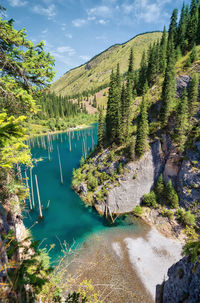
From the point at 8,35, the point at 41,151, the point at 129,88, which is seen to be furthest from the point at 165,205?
the point at 41,151

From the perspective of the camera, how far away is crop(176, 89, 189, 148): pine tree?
2508cm

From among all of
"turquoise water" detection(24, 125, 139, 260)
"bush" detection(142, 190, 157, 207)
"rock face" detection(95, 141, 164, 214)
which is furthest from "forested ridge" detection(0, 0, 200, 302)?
"turquoise water" detection(24, 125, 139, 260)

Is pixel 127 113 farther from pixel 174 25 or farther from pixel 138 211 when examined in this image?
pixel 174 25

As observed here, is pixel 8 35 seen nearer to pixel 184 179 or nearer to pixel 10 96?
pixel 10 96

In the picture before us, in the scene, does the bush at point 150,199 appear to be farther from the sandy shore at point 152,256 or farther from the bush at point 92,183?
the bush at point 92,183

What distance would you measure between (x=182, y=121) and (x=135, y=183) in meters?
15.0

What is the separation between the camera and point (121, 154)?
31.3 meters

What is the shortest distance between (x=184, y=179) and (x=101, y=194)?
1614 centimetres

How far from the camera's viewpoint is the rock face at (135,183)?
91.4ft

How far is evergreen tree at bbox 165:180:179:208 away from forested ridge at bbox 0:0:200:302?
99mm

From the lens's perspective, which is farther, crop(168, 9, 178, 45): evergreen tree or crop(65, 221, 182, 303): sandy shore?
crop(168, 9, 178, 45): evergreen tree

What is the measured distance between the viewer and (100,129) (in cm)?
3738

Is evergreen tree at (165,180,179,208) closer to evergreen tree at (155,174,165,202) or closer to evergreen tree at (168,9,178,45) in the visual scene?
evergreen tree at (155,174,165,202)

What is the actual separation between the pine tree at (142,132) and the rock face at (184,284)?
20897 mm
